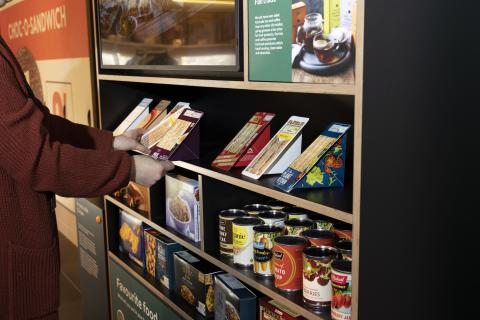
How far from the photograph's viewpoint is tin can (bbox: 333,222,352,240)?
1688 mm

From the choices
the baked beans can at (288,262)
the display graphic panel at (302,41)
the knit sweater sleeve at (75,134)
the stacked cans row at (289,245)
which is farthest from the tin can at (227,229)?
the knit sweater sleeve at (75,134)

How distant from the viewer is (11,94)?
163cm

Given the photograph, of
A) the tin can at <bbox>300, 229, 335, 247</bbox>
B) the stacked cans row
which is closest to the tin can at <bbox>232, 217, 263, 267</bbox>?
the stacked cans row

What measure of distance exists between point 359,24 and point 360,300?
65 centimetres

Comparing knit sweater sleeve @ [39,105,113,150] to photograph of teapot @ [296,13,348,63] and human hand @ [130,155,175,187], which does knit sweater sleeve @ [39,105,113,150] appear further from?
photograph of teapot @ [296,13,348,63]

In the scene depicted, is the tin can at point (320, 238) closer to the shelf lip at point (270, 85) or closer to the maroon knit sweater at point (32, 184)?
the shelf lip at point (270, 85)

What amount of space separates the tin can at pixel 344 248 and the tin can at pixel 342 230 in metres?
0.04

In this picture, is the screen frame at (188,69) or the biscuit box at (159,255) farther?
the biscuit box at (159,255)

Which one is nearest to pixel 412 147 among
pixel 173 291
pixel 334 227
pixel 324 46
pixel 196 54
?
pixel 324 46

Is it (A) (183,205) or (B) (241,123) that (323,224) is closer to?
(A) (183,205)

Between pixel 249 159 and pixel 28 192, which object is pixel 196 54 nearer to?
pixel 249 159

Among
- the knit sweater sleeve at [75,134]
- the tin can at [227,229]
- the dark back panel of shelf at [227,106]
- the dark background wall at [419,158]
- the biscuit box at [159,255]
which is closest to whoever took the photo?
the dark background wall at [419,158]

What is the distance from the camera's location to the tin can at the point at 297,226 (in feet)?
5.70

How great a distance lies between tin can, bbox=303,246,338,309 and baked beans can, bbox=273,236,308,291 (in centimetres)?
6
